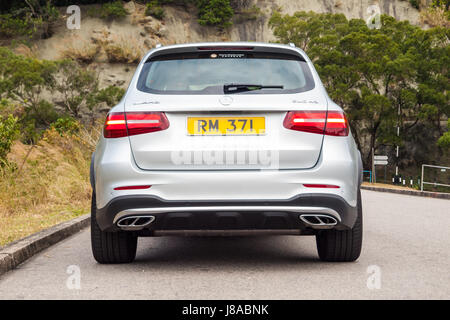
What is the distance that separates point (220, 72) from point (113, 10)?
53.3 m

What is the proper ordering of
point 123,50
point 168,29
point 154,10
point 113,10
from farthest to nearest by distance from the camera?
point 168,29
point 154,10
point 113,10
point 123,50

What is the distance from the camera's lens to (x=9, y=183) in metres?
9.73

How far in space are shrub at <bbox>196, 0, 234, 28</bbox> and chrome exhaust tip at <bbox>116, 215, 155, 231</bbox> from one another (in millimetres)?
55376

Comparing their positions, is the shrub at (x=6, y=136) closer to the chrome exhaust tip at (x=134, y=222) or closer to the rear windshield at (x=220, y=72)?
the rear windshield at (x=220, y=72)

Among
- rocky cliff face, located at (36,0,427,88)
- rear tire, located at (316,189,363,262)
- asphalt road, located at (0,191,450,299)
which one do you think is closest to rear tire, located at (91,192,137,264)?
asphalt road, located at (0,191,450,299)

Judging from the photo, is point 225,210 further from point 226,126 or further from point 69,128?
point 69,128

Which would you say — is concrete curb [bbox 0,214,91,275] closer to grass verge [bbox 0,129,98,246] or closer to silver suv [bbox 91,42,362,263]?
grass verge [bbox 0,129,98,246]

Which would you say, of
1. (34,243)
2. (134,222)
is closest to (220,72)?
(134,222)

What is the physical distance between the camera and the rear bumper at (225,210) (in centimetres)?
464

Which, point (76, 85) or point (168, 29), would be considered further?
point (168, 29)

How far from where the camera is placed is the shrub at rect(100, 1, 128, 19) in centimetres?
5588

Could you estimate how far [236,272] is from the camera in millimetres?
5094

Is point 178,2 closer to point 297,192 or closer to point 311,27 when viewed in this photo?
point 311,27

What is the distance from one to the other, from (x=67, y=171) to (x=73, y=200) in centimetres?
70
